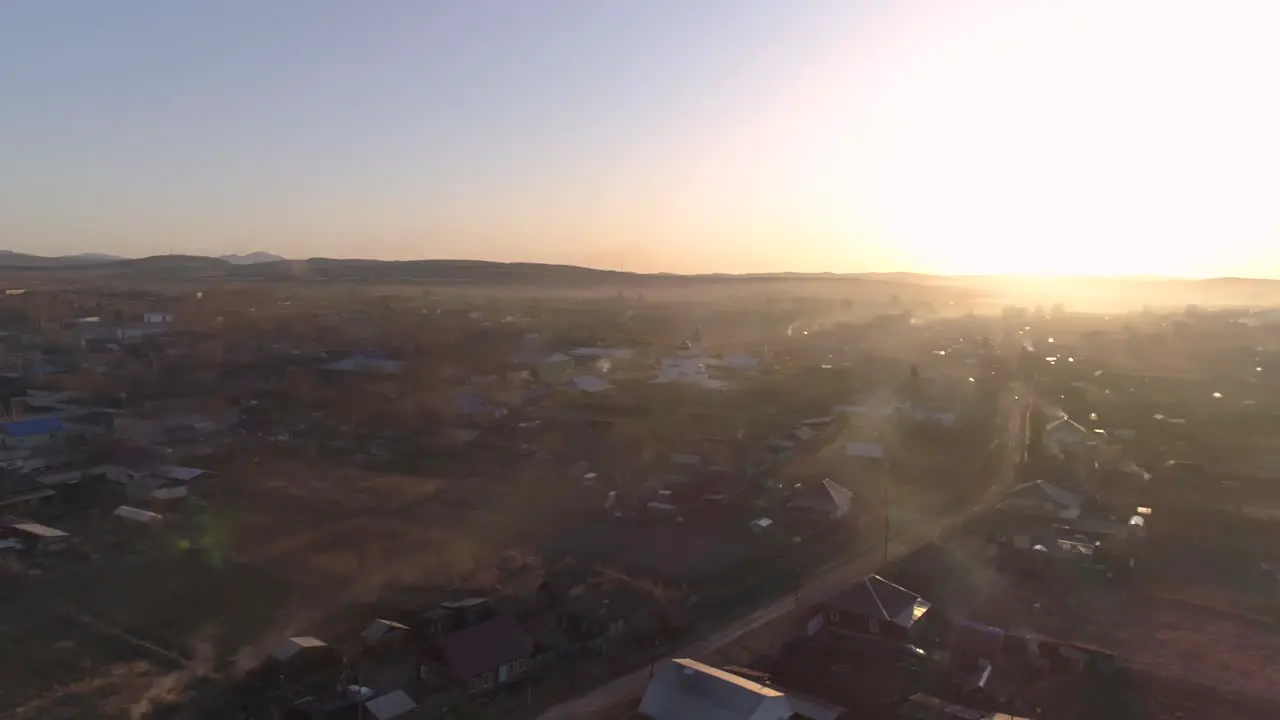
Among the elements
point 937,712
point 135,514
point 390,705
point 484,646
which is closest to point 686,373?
point 135,514

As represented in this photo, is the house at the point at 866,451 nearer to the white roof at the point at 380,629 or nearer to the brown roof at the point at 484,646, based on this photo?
the brown roof at the point at 484,646

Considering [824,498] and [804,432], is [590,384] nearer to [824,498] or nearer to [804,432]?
[804,432]

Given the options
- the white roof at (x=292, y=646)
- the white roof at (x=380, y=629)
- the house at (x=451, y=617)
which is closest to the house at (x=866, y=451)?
the house at (x=451, y=617)

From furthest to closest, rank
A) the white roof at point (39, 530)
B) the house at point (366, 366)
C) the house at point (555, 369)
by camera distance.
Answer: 1. the house at point (555, 369)
2. the house at point (366, 366)
3. the white roof at point (39, 530)

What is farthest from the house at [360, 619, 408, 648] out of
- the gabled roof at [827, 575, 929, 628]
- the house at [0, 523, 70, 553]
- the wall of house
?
the wall of house

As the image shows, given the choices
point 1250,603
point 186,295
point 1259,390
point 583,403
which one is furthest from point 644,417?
point 186,295

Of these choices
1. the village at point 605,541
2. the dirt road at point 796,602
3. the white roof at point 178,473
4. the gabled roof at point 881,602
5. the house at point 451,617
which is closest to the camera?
the dirt road at point 796,602

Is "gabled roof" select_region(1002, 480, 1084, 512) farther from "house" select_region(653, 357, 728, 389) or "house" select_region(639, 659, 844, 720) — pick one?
"house" select_region(653, 357, 728, 389)
